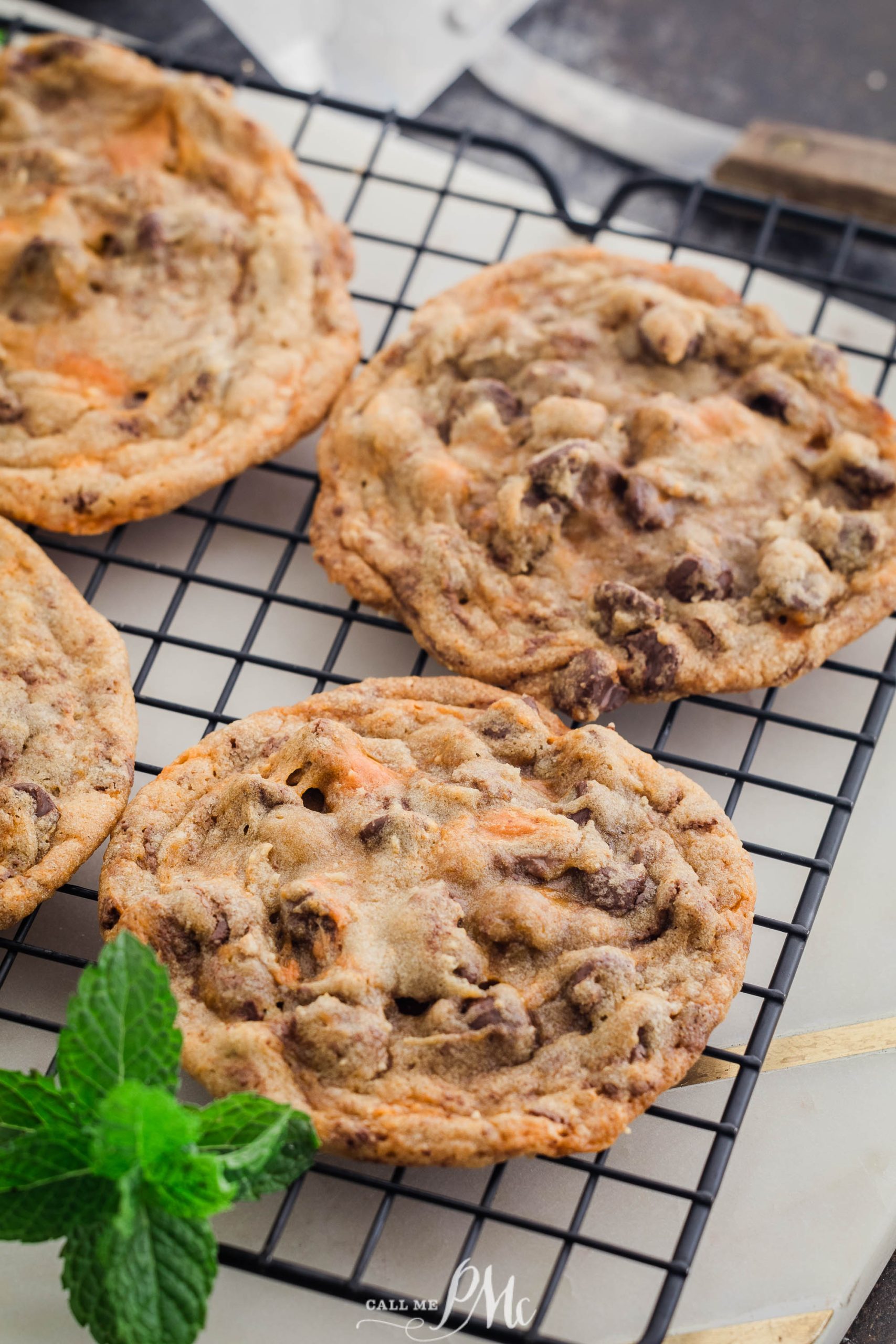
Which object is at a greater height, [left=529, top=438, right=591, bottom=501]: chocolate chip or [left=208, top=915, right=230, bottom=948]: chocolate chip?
[left=529, top=438, right=591, bottom=501]: chocolate chip

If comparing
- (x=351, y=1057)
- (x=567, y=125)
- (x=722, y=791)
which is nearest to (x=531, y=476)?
(x=722, y=791)

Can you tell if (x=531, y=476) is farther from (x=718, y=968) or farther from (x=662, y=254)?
(x=662, y=254)

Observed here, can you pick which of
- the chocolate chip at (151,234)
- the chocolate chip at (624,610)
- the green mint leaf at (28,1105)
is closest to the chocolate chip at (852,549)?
the chocolate chip at (624,610)

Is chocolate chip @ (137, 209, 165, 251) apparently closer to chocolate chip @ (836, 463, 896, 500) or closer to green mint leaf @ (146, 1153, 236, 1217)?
chocolate chip @ (836, 463, 896, 500)

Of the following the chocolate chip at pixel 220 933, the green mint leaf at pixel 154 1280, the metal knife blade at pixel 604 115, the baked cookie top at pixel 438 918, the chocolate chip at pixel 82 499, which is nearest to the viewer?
the green mint leaf at pixel 154 1280

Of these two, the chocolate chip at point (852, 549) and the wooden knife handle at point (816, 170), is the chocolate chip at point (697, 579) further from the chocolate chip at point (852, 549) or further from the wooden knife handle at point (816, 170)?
the wooden knife handle at point (816, 170)

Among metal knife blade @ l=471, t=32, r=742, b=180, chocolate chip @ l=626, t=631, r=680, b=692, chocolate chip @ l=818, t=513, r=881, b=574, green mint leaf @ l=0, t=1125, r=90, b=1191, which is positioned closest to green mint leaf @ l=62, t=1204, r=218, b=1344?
green mint leaf @ l=0, t=1125, r=90, b=1191

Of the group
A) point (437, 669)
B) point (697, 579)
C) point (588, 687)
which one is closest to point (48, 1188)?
point (588, 687)
